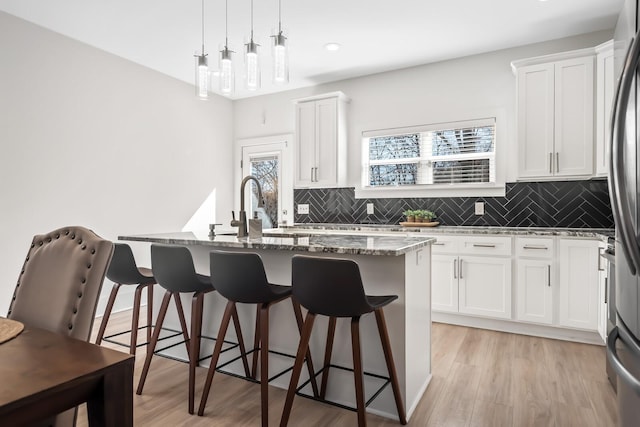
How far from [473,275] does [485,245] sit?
0.30 metres

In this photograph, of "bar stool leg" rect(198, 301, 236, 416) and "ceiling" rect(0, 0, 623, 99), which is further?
"ceiling" rect(0, 0, 623, 99)

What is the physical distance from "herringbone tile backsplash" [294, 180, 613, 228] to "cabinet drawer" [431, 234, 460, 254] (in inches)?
25.0

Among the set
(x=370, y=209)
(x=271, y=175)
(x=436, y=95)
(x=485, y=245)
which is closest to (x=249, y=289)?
(x=485, y=245)

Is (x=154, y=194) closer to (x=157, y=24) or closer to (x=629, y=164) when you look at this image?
(x=157, y=24)

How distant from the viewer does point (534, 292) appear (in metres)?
3.53

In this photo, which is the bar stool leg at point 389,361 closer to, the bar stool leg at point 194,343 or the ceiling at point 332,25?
the bar stool leg at point 194,343

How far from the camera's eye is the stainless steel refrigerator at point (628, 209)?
3.52ft

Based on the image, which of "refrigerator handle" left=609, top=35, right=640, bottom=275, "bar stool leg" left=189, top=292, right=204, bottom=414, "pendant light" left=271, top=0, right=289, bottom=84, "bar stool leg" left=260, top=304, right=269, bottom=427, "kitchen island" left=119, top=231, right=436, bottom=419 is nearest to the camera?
"refrigerator handle" left=609, top=35, right=640, bottom=275

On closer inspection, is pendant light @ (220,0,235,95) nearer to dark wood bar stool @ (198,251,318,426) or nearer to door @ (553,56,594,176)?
dark wood bar stool @ (198,251,318,426)

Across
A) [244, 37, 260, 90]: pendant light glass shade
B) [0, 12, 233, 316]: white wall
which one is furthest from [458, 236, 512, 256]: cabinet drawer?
[0, 12, 233, 316]: white wall

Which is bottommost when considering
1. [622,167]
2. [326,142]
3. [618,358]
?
[618,358]

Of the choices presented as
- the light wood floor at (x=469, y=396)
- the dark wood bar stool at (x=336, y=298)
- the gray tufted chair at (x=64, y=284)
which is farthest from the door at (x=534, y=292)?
the gray tufted chair at (x=64, y=284)

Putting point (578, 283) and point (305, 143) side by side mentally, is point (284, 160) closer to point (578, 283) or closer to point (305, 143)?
point (305, 143)

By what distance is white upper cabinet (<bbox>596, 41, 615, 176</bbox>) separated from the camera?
3.31 metres
